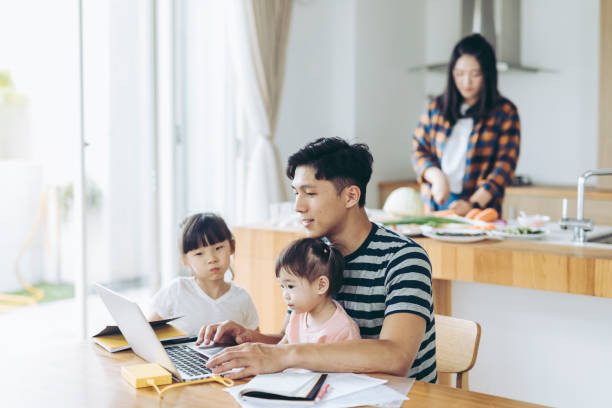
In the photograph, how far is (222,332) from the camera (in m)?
1.49

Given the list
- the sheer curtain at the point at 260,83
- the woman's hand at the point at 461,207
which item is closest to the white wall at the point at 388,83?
the sheer curtain at the point at 260,83

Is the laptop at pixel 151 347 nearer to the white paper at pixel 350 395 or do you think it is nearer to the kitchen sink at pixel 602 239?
the white paper at pixel 350 395

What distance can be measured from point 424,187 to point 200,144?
1.52m

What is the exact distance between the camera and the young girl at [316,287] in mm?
1443

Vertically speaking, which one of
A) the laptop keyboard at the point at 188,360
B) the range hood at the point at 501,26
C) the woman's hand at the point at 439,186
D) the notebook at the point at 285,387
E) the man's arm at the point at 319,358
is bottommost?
the laptop keyboard at the point at 188,360

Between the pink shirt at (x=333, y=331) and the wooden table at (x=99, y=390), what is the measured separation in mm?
204

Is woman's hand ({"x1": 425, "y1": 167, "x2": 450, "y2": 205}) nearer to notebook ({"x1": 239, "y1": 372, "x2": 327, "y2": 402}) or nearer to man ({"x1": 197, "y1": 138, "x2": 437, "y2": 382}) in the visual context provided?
man ({"x1": 197, "y1": 138, "x2": 437, "y2": 382})

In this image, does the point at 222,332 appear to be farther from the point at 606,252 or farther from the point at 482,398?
the point at 606,252

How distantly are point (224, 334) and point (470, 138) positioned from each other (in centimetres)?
184

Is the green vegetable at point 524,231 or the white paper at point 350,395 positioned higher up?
the green vegetable at point 524,231

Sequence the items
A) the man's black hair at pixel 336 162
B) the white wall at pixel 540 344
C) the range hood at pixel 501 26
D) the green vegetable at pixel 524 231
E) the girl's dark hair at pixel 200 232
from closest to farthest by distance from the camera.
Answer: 1. the man's black hair at pixel 336 162
2. the girl's dark hair at pixel 200 232
3. the white wall at pixel 540 344
4. the green vegetable at pixel 524 231
5. the range hood at pixel 501 26

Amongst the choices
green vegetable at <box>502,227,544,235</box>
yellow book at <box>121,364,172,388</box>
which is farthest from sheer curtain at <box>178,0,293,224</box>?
yellow book at <box>121,364,172,388</box>

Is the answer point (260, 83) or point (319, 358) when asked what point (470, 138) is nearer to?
point (260, 83)

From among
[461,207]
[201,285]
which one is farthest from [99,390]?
[461,207]
